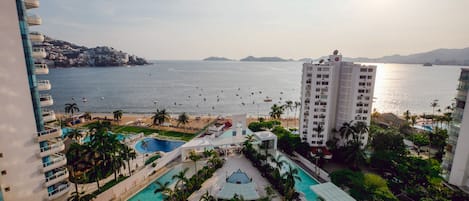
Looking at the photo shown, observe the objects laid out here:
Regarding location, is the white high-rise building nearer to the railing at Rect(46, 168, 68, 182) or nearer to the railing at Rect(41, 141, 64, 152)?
the railing at Rect(46, 168, 68, 182)

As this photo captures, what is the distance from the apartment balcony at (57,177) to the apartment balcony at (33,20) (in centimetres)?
1374

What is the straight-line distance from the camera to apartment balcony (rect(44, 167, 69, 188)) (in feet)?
67.9

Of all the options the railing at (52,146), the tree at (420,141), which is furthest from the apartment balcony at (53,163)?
the tree at (420,141)

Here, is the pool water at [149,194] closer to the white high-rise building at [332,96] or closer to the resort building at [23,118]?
the resort building at [23,118]

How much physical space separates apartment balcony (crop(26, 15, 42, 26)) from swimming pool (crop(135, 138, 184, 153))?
2734 cm

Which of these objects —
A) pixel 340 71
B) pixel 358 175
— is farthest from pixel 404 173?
pixel 340 71

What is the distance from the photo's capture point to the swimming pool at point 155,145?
43.4 meters

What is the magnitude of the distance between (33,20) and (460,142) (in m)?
48.8

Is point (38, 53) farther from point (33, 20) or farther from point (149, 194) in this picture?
point (149, 194)

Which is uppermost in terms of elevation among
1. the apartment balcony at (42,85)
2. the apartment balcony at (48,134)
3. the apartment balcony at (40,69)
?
the apartment balcony at (40,69)

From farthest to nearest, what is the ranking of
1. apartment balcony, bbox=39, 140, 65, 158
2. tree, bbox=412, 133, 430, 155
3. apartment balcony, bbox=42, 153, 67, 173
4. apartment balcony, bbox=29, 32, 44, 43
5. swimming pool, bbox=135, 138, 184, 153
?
swimming pool, bbox=135, 138, 184, 153 < tree, bbox=412, 133, 430, 155 < apartment balcony, bbox=42, 153, 67, 173 < apartment balcony, bbox=39, 140, 65, 158 < apartment balcony, bbox=29, 32, 44, 43

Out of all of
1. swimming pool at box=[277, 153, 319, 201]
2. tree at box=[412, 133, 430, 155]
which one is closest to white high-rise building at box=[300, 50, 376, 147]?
swimming pool at box=[277, 153, 319, 201]

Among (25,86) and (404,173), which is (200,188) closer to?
(25,86)

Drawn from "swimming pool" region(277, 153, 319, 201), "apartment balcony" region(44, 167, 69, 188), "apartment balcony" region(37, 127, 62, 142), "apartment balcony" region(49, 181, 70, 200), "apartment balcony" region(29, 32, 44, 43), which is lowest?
"swimming pool" region(277, 153, 319, 201)
